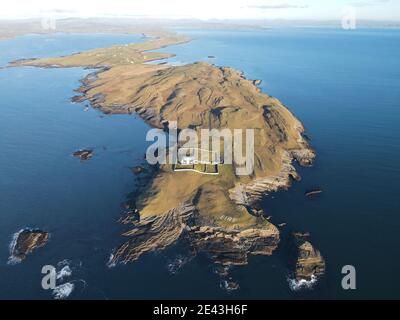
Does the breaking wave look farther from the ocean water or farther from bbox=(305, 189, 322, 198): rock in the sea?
bbox=(305, 189, 322, 198): rock in the sea

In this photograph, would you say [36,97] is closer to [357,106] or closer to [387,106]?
[357,106]

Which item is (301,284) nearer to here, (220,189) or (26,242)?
(220,189)

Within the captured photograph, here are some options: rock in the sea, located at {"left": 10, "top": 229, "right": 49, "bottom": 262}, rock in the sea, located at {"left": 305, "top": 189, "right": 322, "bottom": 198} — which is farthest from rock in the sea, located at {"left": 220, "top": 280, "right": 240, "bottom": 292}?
rock in the sea, located at {"left": 10, "top": 229, "right": 49, "bottom": 262}

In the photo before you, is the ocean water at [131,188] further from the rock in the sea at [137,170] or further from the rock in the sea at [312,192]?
the rock in the sea at [137,170]
